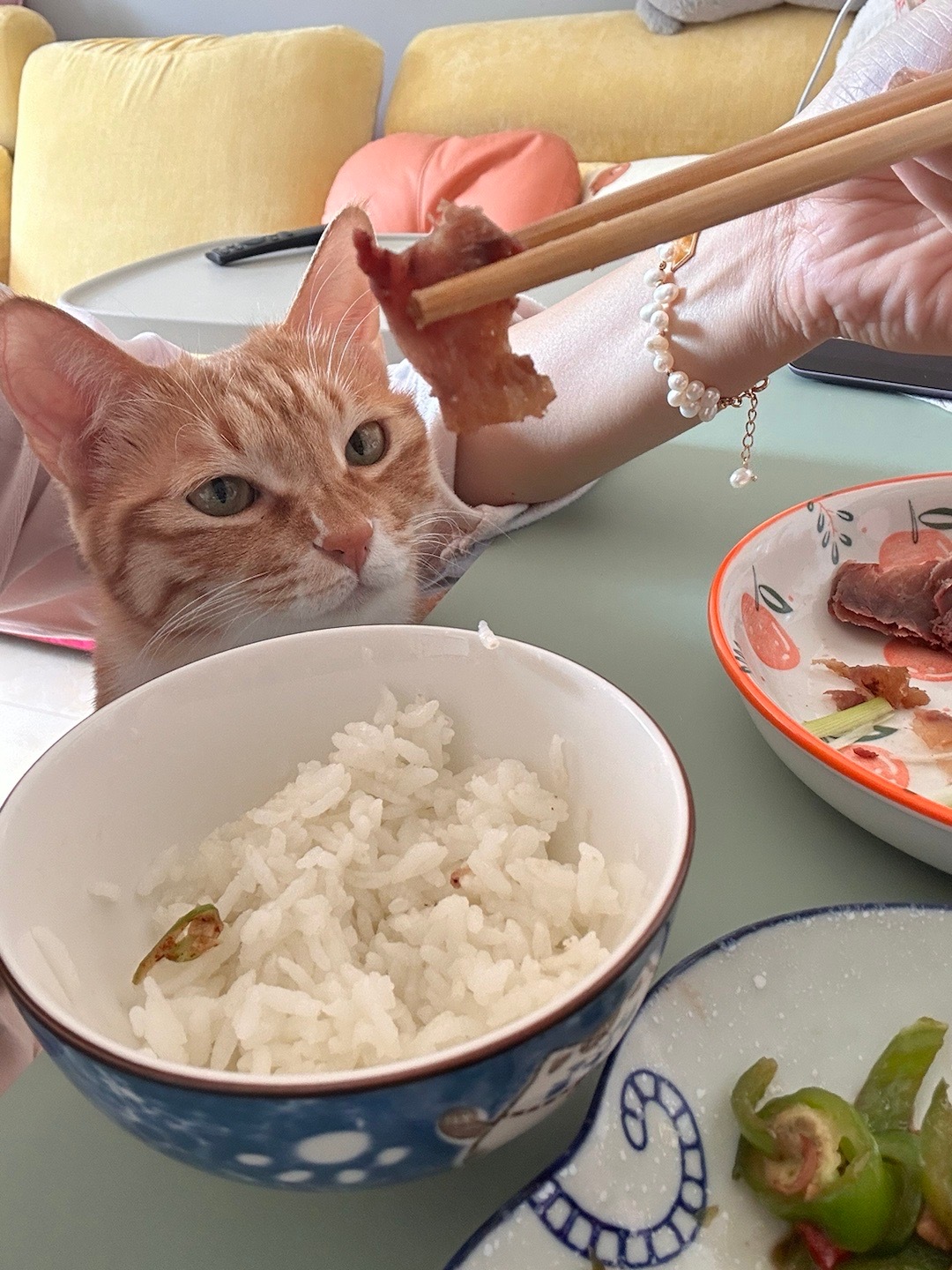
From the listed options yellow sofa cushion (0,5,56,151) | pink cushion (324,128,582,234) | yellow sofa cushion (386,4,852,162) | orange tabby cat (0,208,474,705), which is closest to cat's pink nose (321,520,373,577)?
orange tabby cat (0,208,474,705)

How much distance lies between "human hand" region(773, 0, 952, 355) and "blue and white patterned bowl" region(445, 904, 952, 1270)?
1.80 feet

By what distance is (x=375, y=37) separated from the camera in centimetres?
336

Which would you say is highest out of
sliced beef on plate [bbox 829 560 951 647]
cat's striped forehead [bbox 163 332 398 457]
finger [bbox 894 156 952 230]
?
finger [bbox 894 156 952 230]

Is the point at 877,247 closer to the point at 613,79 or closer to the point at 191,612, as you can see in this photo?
the point at 191,612

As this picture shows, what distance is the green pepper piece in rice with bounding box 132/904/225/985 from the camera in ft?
1.40

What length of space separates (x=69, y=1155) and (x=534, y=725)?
298 millimetres

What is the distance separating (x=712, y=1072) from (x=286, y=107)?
324 cm

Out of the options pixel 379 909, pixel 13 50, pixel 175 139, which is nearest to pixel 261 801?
pixel 379 909

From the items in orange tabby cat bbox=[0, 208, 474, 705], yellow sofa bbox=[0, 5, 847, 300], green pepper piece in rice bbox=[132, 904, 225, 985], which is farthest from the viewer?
yellow sofa bbox=[0, 5, 847, 300]

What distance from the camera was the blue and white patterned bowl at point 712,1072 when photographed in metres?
0.35

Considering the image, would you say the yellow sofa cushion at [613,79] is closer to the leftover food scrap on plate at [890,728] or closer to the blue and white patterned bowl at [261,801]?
the leftover food scrap on plate at [890,728]

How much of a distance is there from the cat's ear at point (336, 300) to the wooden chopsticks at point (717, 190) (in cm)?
41

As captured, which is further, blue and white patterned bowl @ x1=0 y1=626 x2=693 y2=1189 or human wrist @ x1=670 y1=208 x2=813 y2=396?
human wrist @ x1=670 y1=208 x2=813 y2=396

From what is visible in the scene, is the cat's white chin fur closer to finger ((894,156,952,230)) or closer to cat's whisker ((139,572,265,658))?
cat's whisker ((139,572,265,658))
